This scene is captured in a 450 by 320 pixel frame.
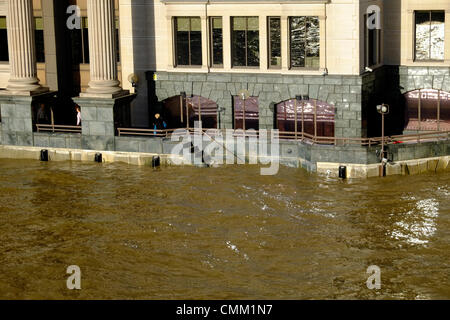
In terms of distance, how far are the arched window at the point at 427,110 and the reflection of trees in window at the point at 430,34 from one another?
224cm

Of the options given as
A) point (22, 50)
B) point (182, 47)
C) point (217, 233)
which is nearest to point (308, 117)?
point (182, 47)

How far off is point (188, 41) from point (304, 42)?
746 cm

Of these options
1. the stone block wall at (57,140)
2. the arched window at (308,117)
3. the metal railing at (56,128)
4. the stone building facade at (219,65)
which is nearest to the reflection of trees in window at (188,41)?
the stone building facade at (219,65)

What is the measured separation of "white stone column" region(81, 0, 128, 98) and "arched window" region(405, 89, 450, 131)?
17739 millimetres

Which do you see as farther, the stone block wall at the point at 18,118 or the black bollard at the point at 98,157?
the stone block wall at the point at 18,118

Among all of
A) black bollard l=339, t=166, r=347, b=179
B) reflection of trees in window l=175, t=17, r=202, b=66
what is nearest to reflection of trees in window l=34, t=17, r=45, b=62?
reflection of trees in window l=175, t=17, r=202, b=66

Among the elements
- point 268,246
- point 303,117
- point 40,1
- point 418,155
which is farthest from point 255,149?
point 40,1

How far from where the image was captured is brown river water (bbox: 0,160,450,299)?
42.2m

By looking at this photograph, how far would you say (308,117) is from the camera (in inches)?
2435

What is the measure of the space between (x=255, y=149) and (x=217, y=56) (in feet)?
24.0

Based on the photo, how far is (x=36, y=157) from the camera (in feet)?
208

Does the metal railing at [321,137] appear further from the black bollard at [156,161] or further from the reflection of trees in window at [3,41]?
the reflection of trees in window at [3,41]

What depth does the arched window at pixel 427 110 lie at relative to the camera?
6250 cm
